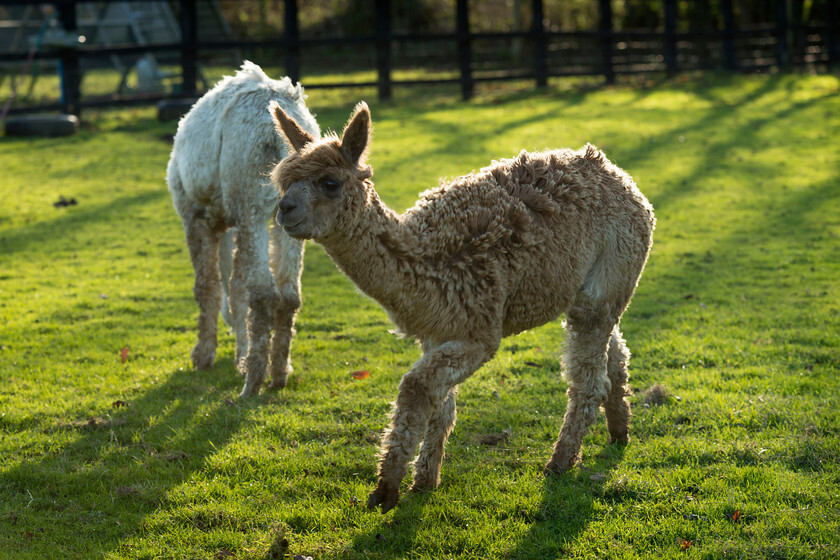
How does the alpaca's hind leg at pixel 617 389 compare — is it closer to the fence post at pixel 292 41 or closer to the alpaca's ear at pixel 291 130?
the alpaca's ear at pixel 291 130

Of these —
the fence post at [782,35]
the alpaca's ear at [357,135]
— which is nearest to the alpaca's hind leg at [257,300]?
the alpaca's ear at [357,135]

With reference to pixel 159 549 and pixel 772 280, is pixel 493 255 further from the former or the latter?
pixel 772 280

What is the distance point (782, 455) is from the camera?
14.7 feet

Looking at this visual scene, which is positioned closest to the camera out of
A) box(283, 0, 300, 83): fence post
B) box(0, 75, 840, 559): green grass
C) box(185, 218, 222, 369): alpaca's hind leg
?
box(0, 75, 840, 559): green grass

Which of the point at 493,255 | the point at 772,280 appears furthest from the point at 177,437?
the point at 772,280

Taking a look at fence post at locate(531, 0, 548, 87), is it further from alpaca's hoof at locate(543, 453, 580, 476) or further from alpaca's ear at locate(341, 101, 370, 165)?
alpaca's ear at locate(341, 101, 370, 165)

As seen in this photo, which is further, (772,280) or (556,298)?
(772,280)

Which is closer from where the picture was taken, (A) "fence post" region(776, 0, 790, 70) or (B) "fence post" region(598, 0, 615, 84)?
(B) "fence post" region(598, 0, 615, 84)

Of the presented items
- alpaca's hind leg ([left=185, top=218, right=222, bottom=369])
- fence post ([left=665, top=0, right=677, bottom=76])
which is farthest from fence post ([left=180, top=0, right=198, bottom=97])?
alpaca's hind leg ([left=185, top=218, right=222, bottom=369])

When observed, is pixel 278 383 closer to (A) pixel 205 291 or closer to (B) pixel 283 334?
(B) pixel 283 334

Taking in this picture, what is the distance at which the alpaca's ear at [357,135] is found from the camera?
11.8 ft

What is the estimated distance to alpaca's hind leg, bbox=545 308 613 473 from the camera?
439cm

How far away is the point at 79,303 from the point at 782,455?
6557 millimetres

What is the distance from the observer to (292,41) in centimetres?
1812
